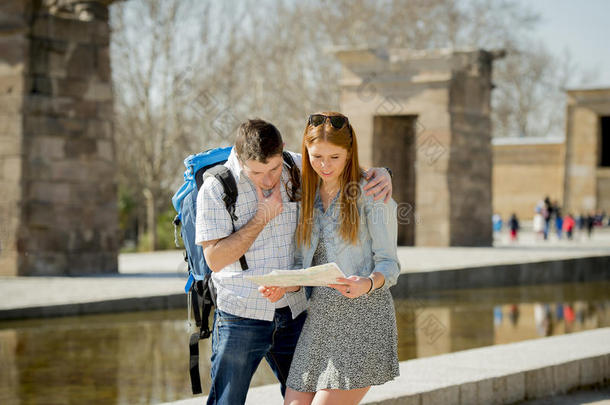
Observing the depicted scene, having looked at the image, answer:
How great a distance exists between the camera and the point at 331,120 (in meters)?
3.61

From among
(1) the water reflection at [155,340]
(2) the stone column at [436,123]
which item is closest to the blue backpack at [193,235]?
(1) the water reflection at [155,340]

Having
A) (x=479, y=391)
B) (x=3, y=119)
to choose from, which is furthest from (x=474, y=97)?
(x=479, y=391)

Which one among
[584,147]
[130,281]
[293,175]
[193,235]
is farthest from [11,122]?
[584,147]

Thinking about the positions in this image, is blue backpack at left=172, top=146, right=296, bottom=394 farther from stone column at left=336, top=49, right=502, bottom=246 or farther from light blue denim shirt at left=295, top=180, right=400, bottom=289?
stone column at left=336, top=49, right=502, bottom=246

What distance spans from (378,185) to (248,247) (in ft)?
2.01

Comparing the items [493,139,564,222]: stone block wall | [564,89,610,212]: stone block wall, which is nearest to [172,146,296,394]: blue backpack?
[564,89,610,212]: stone block wall

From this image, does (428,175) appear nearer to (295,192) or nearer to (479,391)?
(479,391)

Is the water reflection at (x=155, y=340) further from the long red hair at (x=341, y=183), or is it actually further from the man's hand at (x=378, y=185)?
the man's hand at (x=378, y=185)

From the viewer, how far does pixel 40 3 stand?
14992 millimetres

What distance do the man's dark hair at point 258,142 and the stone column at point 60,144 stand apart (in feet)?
38.5

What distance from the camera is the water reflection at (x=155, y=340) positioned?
6945mm

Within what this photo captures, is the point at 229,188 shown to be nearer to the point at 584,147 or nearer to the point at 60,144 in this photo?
the point at 60,144

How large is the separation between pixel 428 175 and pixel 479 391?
17.7 m

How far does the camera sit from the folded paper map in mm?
3236
